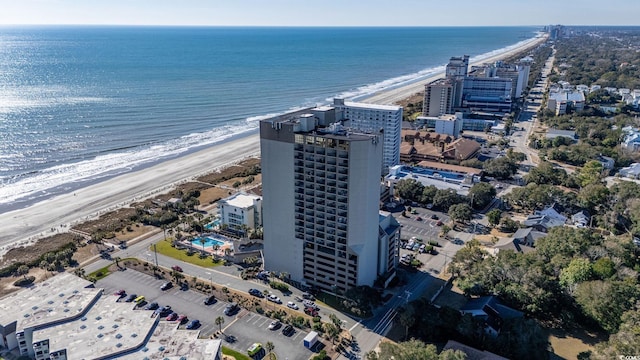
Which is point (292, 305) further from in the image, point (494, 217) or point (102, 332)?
point (494, 217)

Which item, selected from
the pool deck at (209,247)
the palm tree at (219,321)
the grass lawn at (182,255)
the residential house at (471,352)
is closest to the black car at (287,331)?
the palm tree at (219,321)

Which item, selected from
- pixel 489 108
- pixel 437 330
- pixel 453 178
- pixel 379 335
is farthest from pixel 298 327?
pixel 489 108

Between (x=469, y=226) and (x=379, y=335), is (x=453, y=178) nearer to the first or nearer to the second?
(x=469, y=226)

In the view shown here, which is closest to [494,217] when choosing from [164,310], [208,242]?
[208,242]

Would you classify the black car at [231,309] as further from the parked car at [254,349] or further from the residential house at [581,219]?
the residential house at [581,219]

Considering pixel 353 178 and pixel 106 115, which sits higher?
pixel 353 178

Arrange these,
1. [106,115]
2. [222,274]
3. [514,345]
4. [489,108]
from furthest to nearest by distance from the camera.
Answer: [489,108] → [106,115] → [222,274] → [514,345]

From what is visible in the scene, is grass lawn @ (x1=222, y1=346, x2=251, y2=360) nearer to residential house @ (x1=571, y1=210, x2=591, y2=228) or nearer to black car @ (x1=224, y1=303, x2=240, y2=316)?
black car @ (x1=224, y1=303, x2=240, y2=316)
